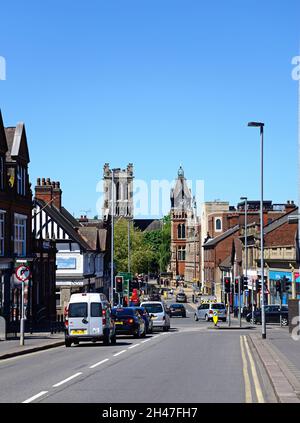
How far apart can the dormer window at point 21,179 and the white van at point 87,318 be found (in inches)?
711

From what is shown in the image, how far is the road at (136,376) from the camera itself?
15453 mm

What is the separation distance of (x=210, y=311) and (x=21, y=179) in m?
22.9

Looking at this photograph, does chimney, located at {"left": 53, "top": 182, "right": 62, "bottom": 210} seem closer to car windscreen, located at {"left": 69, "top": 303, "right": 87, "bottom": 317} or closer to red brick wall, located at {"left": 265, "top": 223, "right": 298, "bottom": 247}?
red brick wall, located at {"left": 265, "top": 223, "right": 298, "bottom": 247}

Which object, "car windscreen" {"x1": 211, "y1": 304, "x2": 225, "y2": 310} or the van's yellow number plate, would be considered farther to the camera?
"car windscreen" {"x1": 211, "y1": 304, "x2": 225, "y2": 310}

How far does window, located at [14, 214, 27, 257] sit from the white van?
1696 cm

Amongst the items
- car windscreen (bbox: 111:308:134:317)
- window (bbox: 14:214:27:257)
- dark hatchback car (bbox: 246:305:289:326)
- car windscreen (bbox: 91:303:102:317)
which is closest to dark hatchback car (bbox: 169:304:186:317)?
dark hatchback car (bbox: 246:305:289:326)

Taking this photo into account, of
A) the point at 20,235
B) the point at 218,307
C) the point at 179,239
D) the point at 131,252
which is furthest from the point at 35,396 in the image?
the point at 179,239

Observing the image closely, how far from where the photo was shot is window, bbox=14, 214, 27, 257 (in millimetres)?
48344

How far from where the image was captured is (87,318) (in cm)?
3152

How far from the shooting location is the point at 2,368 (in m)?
22.7

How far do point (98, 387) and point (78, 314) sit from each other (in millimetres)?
14712

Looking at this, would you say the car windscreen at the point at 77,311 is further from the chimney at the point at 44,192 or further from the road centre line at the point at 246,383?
the chimney at the point at 44,192

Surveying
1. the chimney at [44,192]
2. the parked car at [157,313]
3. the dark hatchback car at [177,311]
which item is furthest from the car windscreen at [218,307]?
the chimney at [44,192]

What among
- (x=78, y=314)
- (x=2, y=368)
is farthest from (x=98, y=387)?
(x=78, y=314)
